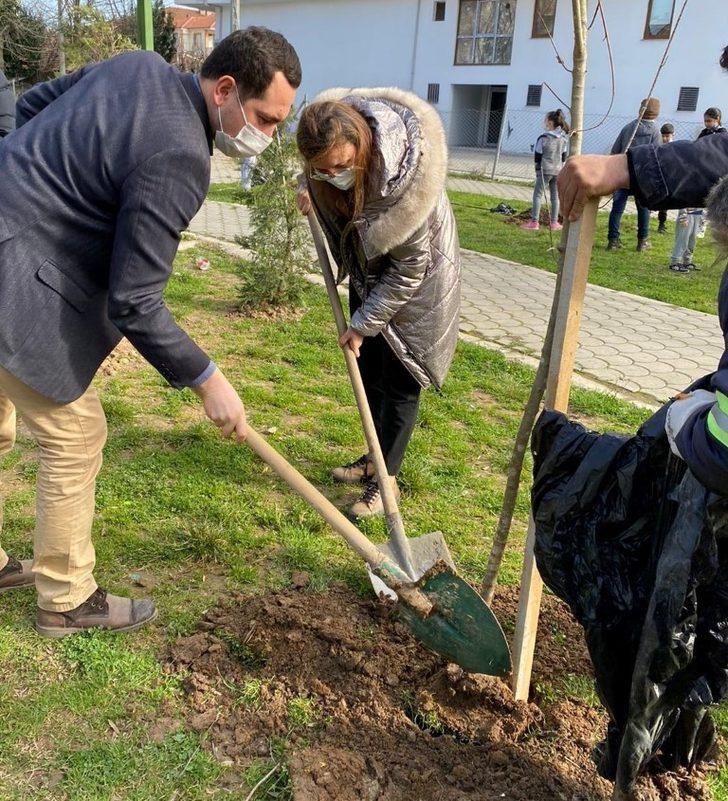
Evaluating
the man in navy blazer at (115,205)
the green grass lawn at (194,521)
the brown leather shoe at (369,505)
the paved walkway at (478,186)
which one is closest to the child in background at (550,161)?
Result: the paved walkway at (478,186)

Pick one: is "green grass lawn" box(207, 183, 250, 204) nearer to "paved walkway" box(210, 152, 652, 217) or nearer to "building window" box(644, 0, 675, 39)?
"paved walkway" box(210, 152, 652, 217)

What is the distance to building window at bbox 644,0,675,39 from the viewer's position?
21.7 metres

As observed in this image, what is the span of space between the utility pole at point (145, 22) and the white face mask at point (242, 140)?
17.7 ft

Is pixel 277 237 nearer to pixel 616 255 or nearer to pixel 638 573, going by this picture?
pixel 638 573

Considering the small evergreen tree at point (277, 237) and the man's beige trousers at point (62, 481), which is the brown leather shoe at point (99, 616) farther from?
the small evergreen tree at point (277, 237)

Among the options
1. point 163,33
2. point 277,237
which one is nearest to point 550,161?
point 277,237

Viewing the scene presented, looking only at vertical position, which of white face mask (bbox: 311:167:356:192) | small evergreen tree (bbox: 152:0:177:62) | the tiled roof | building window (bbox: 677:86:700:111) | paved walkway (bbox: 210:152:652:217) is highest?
the tiled roof

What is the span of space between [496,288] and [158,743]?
6.27 meters

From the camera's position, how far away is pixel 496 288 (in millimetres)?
7785

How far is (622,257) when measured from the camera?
10.0 meters

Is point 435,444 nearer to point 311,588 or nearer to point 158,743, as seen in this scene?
point 311,588

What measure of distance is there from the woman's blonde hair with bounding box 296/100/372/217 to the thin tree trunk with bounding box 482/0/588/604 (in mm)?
729

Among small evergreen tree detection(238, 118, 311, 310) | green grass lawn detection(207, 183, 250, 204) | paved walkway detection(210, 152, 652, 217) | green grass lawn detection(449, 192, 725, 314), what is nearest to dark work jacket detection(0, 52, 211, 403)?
small evergreen tree detection(238, 118, 311, 310)

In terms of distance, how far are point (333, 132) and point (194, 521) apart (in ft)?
5.69
